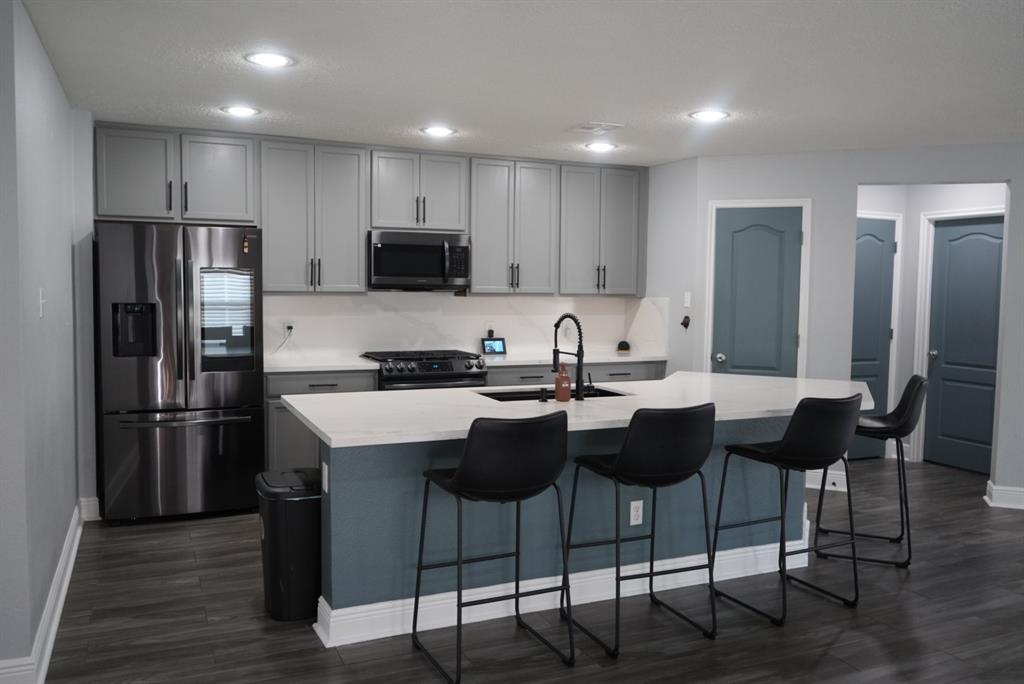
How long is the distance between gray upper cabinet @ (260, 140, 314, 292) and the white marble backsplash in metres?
0.35

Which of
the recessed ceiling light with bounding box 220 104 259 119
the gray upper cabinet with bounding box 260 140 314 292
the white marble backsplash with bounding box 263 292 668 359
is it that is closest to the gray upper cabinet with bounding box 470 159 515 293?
the white marble backsplash with bounding box 263 292 668 359

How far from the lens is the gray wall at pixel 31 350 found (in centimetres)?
275

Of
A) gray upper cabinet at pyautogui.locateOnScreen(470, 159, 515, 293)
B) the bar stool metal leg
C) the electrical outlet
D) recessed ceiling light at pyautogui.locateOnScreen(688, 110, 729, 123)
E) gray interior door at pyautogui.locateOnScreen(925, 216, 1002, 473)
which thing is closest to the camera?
the electrical outlet

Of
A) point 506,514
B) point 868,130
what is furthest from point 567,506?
point 868,130

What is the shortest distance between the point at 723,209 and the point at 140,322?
3.91m

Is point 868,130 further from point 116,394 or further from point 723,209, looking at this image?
point 116,394

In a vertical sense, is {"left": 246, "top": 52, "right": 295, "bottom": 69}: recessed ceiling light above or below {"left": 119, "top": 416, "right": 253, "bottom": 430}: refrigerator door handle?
above

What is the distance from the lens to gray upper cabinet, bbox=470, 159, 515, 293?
235 inches

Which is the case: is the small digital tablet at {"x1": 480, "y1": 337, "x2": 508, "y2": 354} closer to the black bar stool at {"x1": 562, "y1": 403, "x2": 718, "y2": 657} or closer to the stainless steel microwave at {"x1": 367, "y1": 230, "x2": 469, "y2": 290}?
the stainless steel microwave at {"x1": 367, "y1": 230, "x2": 469, "y2": 290}

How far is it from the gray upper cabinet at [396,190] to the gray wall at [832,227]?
1929mm

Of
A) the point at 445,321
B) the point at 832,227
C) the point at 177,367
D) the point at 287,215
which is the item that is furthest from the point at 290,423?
the point at 832,227

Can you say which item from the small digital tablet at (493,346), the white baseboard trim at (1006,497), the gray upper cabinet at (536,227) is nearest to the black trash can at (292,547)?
the small digital tablet at (493,346)

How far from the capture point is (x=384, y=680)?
2912 millimetres

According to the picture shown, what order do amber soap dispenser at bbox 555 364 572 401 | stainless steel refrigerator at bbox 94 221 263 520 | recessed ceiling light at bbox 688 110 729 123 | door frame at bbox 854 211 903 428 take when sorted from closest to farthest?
amber soap dispenser at bbox 555 364 572 401 → recessed ceiling light at bbox 688 110 729 123 → stainless steel refrigerator at bbox 94 221 263 520 → door frame at bbox 854 211 903 428
